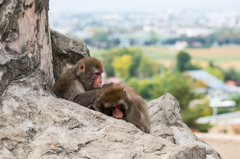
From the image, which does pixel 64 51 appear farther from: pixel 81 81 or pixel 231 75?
pixel 231 75

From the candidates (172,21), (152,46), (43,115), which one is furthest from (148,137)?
(172,21)

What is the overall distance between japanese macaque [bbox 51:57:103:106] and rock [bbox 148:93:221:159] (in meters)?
0.69

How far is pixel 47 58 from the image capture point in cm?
345

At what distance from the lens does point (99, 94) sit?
3527mm

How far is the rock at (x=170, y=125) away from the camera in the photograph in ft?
12.6

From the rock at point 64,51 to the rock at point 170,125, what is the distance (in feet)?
2.81

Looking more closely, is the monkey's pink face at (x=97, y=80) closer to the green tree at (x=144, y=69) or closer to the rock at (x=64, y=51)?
the rock at (x=64, y=51)

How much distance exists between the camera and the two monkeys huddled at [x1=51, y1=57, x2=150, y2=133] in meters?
3.31

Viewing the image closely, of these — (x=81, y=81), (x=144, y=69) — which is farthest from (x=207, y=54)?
(x=81, y=81)

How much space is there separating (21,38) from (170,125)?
172 cm

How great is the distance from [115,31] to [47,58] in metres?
85.9

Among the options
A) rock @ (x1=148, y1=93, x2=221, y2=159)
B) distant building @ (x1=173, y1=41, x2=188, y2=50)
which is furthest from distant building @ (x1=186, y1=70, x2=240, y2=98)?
rock @ (x1=148, y1=93, x2=221, y2=159)

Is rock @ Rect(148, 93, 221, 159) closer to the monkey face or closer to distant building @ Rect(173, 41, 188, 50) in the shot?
the monkey face

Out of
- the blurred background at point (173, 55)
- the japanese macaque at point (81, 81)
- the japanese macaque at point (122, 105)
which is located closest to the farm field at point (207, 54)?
the blurred background at point (173, 55)
